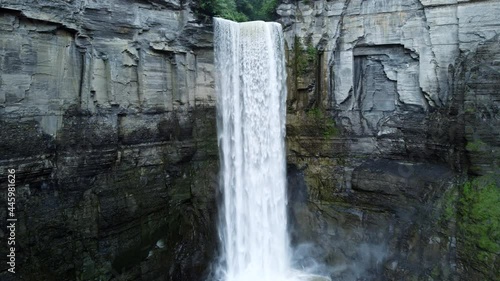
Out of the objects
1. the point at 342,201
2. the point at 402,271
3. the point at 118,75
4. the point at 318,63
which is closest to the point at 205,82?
the point at 118,75

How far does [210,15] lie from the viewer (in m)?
14.6

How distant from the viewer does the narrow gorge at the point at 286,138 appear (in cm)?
1030

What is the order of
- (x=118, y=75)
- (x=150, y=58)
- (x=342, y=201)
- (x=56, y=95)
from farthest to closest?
(x=342, y=201), (x=150, y=58), (x=118, y=75), (x=56, y=95)

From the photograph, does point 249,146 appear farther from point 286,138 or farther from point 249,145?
point 286,138

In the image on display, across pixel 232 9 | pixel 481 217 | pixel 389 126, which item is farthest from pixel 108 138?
pixel 481 217

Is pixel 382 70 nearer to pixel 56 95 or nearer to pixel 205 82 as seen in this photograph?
pixel 205 82

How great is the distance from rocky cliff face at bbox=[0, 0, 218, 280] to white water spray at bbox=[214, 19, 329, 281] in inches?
22.4

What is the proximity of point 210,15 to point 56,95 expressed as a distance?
21.3ft

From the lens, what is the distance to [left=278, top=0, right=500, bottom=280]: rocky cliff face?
38.7 feet

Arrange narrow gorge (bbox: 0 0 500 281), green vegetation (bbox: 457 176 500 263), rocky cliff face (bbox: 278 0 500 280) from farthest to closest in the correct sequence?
rocky cliff face (bbox: 278 0 500 280)
green vegetation (bbox: 457 176 500 263)
narrow gorge (bbox: 0 0 500 281)

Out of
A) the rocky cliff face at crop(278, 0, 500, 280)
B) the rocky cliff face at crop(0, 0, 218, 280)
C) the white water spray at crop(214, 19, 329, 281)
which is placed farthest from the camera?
the white water spray at crop(214, 19, 329, 281)

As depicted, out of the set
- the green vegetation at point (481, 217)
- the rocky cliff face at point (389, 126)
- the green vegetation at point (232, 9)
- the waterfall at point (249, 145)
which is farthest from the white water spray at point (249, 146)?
the green vegetation at point (481, 217)

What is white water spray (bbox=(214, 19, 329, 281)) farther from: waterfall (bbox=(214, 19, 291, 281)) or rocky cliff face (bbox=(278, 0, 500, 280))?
rocky cliff face (bbox=(278, 0, 500, 280))

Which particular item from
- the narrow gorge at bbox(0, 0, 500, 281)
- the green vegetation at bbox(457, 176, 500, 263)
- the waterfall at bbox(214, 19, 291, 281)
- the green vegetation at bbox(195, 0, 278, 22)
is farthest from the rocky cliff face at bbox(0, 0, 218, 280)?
the green vegetation at bbox(457, 176, 500, 263)
